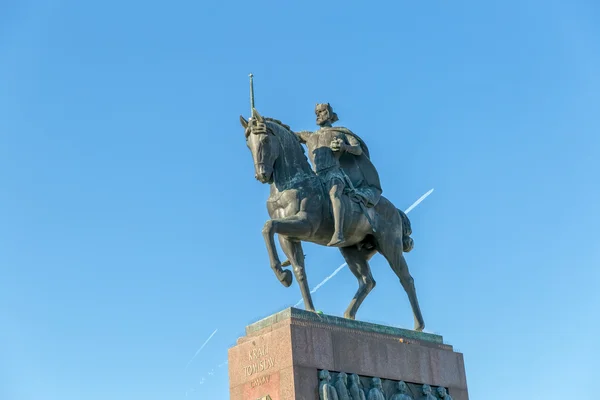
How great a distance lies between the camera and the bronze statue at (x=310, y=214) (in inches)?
706

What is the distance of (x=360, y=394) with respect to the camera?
55.0 ft

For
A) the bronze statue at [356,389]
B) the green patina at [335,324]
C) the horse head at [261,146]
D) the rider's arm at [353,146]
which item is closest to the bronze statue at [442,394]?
the green patina at [335,324]

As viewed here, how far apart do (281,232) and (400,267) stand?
10.1 ft

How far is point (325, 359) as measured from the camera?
1678 centimetres

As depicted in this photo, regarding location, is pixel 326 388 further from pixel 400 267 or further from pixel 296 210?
pixel 400 267

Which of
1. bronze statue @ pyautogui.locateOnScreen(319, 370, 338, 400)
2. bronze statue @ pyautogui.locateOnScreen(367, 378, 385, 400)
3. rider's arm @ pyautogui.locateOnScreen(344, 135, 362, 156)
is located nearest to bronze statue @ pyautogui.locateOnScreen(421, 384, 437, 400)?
bronze statue @ pyautogui.locateOnScreen(367, 378, 385, 400)

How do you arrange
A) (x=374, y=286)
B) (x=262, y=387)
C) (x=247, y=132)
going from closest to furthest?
(x=262, y=387), (x=247, y=132), (x=374, y=286)

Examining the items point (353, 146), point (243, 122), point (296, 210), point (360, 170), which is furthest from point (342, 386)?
point (243, 122)

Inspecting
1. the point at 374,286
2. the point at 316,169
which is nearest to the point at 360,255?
the point at 374,286

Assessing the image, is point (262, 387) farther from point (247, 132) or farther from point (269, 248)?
point (247, 132)

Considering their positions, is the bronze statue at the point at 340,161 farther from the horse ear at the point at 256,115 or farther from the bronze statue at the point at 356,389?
the bronze statue at the point at 356,389

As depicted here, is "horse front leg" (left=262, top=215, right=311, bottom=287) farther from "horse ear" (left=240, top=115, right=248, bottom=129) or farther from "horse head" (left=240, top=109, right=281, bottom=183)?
"horse ear" (left=240, top=115, right=248, bottom=129)

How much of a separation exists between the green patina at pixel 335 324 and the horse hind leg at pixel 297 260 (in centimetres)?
64

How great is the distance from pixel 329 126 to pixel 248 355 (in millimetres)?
5212
